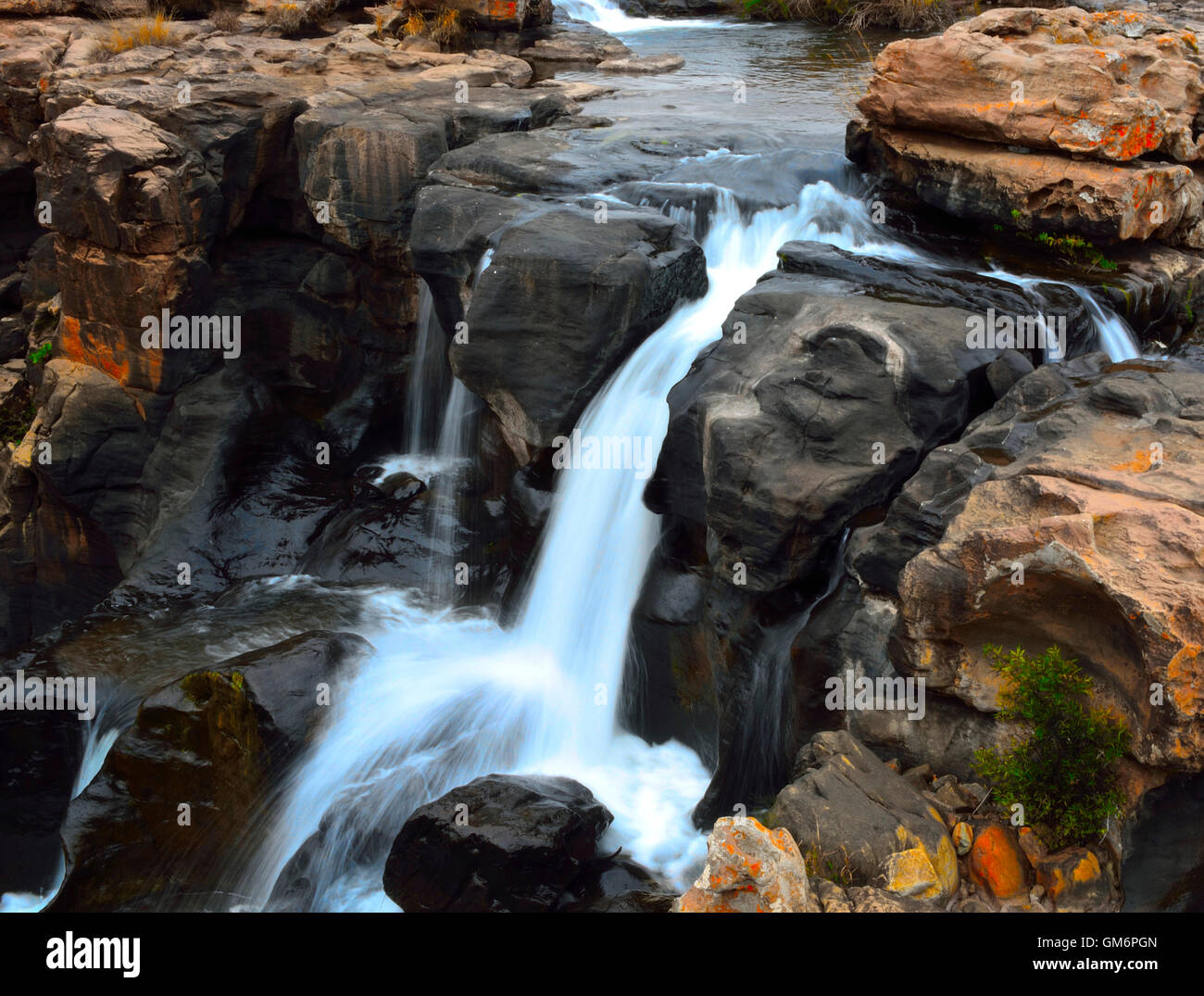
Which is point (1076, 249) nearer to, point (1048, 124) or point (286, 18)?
point (1048, 124)

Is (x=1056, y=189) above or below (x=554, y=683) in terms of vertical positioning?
above

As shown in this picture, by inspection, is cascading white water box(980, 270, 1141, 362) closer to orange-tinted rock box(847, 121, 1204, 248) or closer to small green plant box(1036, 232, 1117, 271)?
small green plant box(1036, 232, 1117, 271)

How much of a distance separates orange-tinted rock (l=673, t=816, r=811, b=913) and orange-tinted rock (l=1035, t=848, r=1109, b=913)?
140cm

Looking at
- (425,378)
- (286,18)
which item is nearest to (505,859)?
(425,378)

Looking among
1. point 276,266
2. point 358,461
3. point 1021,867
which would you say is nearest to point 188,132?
point 276,266

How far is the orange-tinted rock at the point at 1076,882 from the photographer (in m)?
5.39

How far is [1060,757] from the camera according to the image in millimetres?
5559

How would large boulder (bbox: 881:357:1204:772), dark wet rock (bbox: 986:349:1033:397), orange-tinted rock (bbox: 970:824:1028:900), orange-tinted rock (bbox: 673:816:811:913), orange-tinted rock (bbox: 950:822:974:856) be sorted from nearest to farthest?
orange-tinted rock (bbox: 673:816:811:913), large boulder (bbox: 881:357:1204:772), orange-tinted rock (bbox: 970:824:1028:900), orange-tinted rock (bbox: 950:822:974:856), dark wet rock (bbox: 986:349:1033:397)

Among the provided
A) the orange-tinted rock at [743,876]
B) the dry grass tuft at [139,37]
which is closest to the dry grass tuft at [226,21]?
the dry grass tuft at [139,37]

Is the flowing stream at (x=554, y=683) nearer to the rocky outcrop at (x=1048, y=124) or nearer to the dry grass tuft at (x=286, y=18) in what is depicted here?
the rocky outcrop at (x=1048, y=124)

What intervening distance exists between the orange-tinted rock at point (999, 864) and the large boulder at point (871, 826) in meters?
0.12

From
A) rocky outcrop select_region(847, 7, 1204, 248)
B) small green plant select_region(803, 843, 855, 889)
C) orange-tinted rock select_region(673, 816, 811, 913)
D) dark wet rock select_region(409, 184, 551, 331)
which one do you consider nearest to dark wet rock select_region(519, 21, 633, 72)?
dark wet rock select_region(409, 184, 551, 331)

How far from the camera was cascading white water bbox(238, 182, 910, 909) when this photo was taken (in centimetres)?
789

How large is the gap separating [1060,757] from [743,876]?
1835mm
